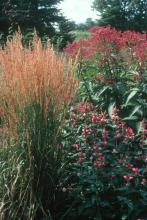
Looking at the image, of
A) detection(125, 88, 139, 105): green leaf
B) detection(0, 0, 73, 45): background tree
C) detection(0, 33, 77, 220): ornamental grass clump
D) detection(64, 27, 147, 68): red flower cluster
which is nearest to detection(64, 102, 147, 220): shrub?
detection(0, 33, 77, 220): ornamental grass clump

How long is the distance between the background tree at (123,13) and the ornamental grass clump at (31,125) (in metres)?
22.3

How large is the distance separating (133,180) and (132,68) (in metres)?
1.83

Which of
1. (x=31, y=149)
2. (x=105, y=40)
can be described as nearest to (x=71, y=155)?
(x=31, y=149)

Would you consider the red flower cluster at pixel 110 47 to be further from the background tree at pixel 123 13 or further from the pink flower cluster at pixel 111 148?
the background tree at pixel 123 13

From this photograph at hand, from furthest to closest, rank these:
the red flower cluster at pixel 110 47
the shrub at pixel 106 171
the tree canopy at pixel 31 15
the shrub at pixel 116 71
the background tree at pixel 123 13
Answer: the background tree at pixel 123 13, the tree canopy at pixel 31 15, the red flower cluster at pixel 110 47, the shrub at pixel 116 71, the shrub at pixel 106 171

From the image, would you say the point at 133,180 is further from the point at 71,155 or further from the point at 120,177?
the point at 71,155

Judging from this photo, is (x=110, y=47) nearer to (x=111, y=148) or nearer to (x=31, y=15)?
(x=111, y=148)

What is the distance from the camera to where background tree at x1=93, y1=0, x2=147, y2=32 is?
84.9 ft

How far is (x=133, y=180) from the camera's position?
361 cm

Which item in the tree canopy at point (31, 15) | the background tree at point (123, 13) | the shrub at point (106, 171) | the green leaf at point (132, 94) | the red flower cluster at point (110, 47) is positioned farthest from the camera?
the background tree at point (123, 13)

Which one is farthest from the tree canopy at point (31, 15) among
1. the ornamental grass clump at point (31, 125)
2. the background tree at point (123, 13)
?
the ornamental grass clump at point (31, 125)

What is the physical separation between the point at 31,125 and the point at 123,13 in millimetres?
23797

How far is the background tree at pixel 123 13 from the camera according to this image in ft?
84.9

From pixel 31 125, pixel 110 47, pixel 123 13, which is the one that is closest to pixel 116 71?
pixel 110 47
